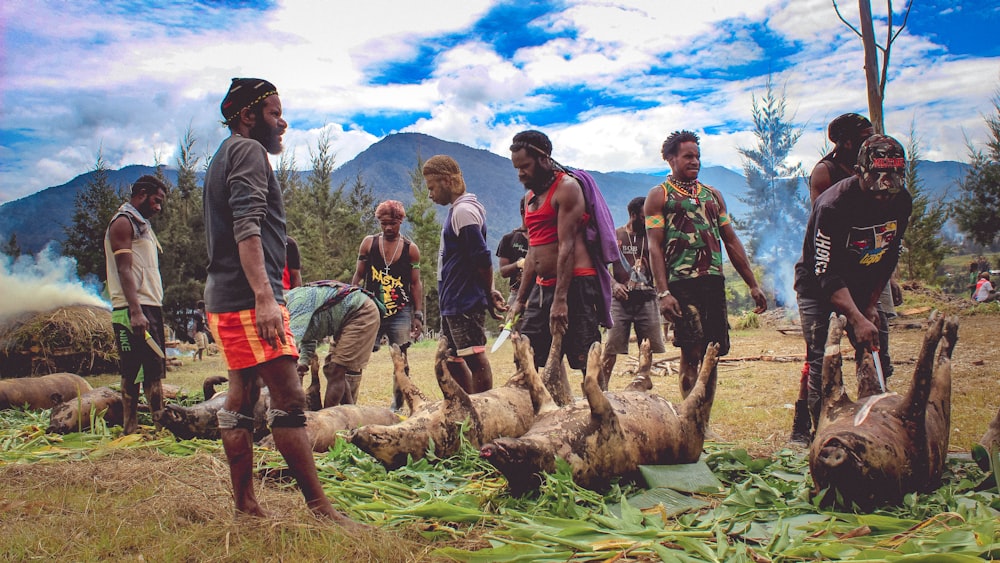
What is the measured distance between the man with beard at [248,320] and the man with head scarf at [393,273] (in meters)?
3.47

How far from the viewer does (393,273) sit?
628 cm

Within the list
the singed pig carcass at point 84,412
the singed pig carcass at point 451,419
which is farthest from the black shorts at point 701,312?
the singed pig carcass at point 84,412

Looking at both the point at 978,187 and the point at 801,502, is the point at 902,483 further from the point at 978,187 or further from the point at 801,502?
the point at 978,187

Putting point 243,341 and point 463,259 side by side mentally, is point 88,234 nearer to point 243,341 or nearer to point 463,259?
point 463,259

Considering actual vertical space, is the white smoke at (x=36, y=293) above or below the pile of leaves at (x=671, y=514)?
above

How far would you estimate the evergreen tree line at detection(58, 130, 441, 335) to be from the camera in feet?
64.8

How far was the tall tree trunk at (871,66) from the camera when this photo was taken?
29.3 feet

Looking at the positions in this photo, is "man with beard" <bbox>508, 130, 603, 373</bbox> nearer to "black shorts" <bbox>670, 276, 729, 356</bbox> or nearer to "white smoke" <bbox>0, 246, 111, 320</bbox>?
"black shorts" <bbox>670, 276, 729, 356</bbox>

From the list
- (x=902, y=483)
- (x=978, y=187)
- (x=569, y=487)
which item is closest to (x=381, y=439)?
(x=569, y=487)

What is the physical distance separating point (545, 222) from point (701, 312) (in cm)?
127

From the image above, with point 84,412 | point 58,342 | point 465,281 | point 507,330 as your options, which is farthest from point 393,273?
point 58,342

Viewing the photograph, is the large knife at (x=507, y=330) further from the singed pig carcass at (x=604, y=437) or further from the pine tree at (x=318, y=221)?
the pine tree at (x=318, y=221)

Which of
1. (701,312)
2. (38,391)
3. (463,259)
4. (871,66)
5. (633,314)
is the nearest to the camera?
(701,312)

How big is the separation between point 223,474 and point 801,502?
9.27 ft
